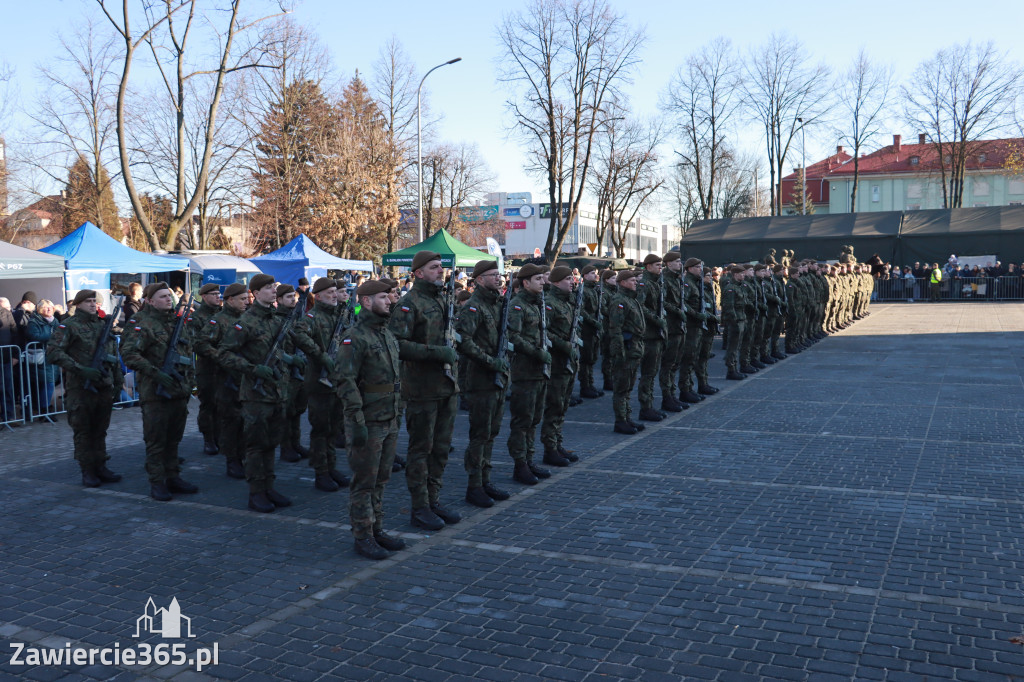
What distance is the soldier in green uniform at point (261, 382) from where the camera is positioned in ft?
24.6

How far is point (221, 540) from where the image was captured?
21.8 ft

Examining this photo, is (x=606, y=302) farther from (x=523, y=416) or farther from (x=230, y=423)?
(x=230, y=423)

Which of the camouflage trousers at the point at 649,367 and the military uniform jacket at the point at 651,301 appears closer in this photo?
the military uniform jacket at the point at 651,301

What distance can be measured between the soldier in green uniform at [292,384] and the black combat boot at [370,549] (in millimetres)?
2253

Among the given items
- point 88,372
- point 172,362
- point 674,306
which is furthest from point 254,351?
point 674,306

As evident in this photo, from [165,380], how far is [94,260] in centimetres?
931

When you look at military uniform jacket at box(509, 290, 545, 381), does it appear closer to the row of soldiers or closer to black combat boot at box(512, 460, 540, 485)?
the row of soldiers

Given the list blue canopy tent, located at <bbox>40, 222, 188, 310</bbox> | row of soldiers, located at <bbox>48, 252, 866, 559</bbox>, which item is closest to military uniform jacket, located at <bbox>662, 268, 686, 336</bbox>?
row of soldiers, located at <bbox>48, 252, 866, 559</bbox>

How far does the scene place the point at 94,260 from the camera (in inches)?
625

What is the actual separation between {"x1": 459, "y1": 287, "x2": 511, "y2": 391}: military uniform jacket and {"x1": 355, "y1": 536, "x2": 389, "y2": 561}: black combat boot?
1.83 meters

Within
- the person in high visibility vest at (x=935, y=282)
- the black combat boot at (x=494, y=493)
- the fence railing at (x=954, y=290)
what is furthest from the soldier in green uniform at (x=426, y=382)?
the fence railing at (x=954, y=290)

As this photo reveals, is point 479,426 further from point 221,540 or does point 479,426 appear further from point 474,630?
point 474,630

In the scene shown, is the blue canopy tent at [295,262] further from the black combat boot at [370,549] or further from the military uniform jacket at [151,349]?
the black combat boot at [370,549]

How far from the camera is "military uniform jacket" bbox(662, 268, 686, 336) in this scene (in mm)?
12164
